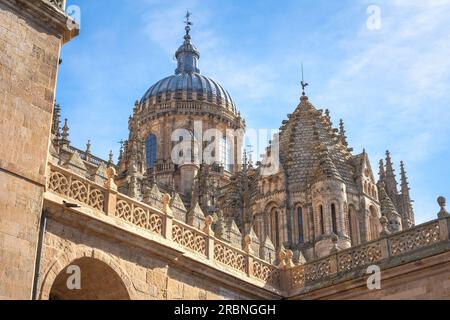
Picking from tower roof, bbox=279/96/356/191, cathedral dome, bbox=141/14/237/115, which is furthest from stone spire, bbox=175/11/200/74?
tower roof, bbox=279/96/356/191

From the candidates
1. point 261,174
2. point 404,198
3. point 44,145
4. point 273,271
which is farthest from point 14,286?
point 404,198

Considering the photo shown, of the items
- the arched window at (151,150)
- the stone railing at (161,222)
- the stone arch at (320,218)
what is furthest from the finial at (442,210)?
the arched window at (151,150)

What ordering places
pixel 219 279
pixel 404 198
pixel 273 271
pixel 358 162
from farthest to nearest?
pixel 404 198
pixel 358 162
pixel 273 271
pixel 219 279

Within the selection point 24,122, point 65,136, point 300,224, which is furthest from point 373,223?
point 24,122

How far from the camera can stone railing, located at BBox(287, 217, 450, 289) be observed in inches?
706

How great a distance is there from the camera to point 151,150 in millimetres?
55281

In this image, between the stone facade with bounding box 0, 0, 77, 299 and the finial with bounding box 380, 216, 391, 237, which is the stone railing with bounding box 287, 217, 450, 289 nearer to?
the finial with bounding box 380, 216, 391, 237

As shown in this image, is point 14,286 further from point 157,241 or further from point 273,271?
point 273,271

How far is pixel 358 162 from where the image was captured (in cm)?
4244

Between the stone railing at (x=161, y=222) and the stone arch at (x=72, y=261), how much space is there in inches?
38.4

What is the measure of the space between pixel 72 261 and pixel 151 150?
3953cm

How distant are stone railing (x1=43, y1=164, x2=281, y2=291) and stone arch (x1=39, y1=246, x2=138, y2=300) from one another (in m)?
0.98

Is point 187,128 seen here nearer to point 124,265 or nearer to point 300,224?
point 300,224
